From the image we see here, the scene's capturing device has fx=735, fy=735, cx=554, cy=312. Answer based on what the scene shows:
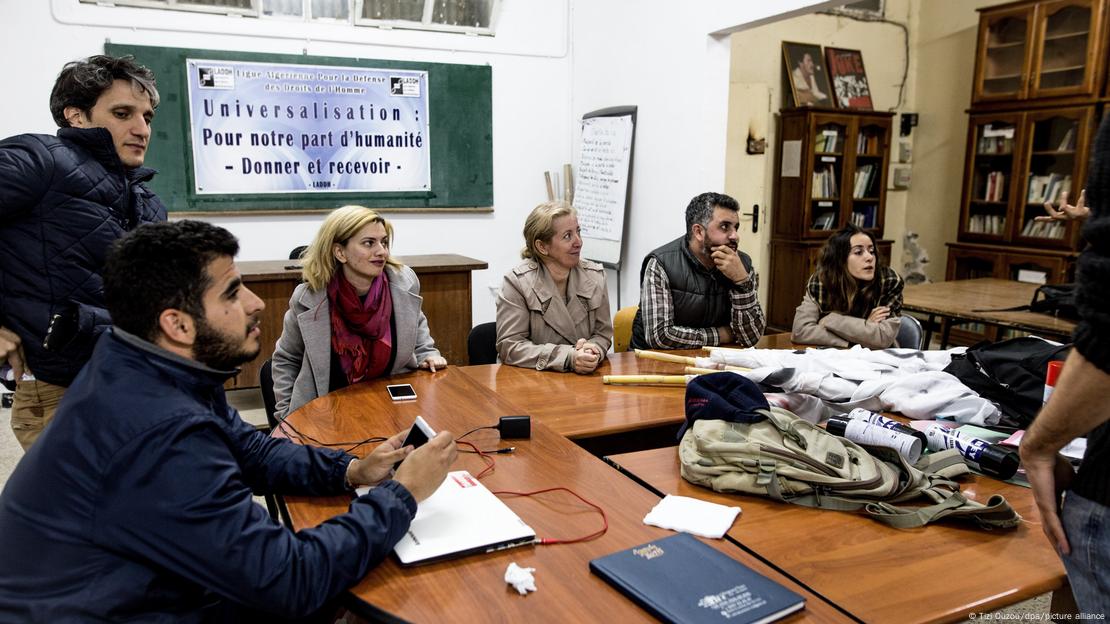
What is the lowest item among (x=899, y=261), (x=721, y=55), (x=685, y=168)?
(x=899, y=261)

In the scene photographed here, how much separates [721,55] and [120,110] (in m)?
3.45

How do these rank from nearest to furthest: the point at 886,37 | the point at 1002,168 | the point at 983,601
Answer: the point at 983,601
the point at 1002,168
the point at 886,37

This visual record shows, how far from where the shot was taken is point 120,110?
7.09ft

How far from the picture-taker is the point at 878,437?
170 cm

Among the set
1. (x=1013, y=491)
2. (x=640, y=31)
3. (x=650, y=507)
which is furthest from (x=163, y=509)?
(x=640, y=31)

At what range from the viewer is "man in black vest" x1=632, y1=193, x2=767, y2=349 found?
10.0 ft

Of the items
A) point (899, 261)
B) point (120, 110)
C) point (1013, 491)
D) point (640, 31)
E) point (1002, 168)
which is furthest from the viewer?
point (899, 261)

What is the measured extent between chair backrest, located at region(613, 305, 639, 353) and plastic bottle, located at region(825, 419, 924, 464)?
5.87 feet

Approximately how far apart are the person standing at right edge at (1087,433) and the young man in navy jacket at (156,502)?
1.06 meters

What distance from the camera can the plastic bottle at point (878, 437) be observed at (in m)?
1.66

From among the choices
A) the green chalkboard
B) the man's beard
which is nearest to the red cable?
the man's beard

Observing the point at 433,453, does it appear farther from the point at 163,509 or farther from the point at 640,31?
the point at 640,31

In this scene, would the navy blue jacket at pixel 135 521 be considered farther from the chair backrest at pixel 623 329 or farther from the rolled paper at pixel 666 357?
the chair backrest at pixel 623 329

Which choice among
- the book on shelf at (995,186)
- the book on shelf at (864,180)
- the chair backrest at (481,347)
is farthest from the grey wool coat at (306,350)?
the book on shelf at (995,186)
